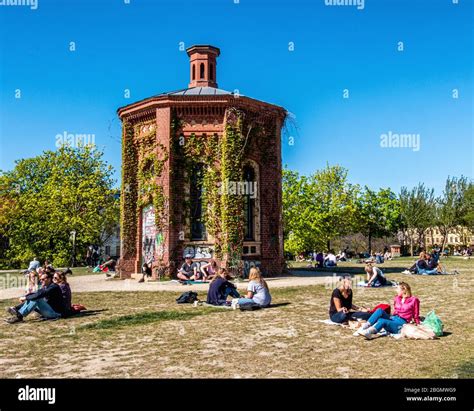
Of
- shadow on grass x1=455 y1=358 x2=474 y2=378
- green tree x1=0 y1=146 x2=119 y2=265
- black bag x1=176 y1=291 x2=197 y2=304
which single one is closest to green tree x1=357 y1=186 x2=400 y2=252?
green tree x1=0 y1=146 x2=119 y2=265

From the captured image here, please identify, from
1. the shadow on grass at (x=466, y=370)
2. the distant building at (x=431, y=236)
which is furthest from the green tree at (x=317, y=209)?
the shadow on grass at (x=466, y=370)

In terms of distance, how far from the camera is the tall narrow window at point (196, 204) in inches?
875

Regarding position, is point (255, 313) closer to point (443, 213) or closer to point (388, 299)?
point (388, 299)

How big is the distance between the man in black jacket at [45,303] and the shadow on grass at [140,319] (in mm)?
1442

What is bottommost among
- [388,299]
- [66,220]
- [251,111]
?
[388,299]

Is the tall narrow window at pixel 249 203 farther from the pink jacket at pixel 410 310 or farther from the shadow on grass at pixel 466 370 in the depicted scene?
the shadow on grass at pixel 466 370

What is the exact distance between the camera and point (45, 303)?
11.2 metres

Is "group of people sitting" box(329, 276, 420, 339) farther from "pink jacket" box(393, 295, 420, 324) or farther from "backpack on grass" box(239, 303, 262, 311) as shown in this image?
"backpack on grass" box(239, 303, 262, 311)

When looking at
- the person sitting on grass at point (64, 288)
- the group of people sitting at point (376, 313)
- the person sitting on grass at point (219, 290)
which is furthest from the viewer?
the person sitting on grass at point (219, 290)

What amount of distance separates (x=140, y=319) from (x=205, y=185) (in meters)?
11.7

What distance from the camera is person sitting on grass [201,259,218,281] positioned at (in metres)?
20.7

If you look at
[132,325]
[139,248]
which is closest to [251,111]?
[139,248]

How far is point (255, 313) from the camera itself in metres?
11.8
